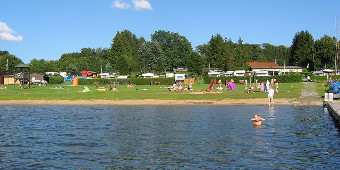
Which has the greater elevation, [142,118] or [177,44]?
[177,44]

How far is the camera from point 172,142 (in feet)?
59.3

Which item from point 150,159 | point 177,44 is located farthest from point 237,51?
point 150,159

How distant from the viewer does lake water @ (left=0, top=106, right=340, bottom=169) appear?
46.3 ft

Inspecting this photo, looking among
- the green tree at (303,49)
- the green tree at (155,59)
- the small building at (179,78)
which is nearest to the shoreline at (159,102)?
the small building at (179,78)

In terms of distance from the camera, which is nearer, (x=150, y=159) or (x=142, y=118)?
(x=150, y=159)

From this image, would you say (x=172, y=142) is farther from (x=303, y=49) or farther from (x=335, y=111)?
(x=303, y=49)

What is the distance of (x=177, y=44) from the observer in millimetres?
147625

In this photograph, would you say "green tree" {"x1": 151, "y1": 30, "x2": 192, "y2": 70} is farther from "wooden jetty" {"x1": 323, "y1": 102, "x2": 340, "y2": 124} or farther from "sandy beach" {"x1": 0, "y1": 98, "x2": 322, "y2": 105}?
"wooden jetty" {"x1": 323, "y1": 102, "x2": 340, "y2": 124}

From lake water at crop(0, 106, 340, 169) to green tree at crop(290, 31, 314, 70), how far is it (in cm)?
10533

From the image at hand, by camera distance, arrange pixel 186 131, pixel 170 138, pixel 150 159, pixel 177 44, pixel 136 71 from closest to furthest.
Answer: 1. pixel 150 159
2. pixel 170 138
3. pixel 186 131
4. pixel 136 71
5. pixel 177 44

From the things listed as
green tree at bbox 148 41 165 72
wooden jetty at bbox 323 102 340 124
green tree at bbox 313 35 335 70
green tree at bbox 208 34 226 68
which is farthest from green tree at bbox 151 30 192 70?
wooden jetty at bbox 323 102 340 124

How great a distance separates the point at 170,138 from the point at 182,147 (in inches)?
91.0

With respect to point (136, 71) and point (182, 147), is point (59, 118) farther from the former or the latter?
point (136, 71)

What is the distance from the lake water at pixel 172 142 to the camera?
14109mm
